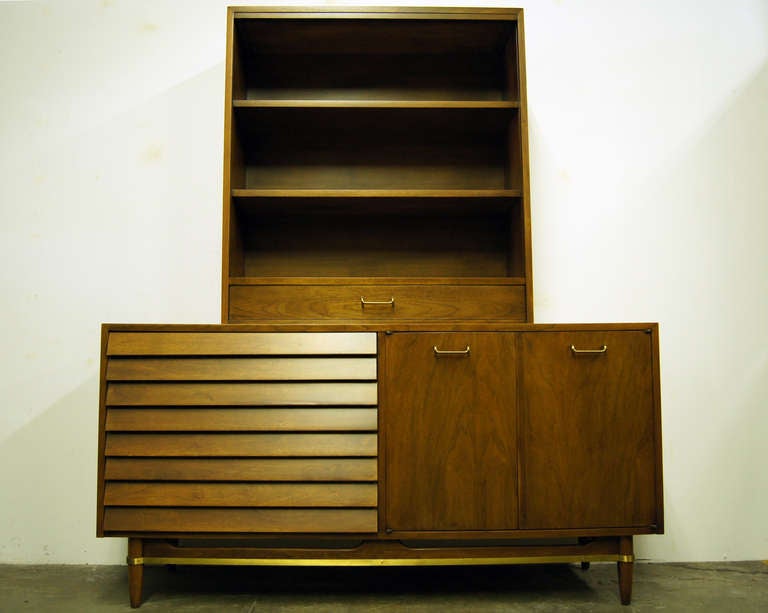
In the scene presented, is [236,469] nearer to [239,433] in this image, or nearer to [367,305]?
[239,433]

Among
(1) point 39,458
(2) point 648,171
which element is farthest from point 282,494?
(2) point 648,171

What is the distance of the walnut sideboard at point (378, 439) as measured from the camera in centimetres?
155

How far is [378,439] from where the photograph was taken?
1569 millimetres

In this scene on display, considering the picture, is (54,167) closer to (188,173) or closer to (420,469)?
(188,173)

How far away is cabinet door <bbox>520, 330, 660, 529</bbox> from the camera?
5.16 feet

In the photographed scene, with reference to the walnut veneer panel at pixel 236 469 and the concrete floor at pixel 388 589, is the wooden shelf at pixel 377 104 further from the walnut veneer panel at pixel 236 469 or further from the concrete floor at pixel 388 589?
the concrete floor at pixel 388 589

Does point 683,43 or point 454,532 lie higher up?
point 683,43

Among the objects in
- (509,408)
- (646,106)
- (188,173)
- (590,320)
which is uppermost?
(646,106)

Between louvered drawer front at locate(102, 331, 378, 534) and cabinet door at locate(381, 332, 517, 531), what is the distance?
72mm

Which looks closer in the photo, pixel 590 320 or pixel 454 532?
pixel 454 532

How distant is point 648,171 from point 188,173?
173 centimetres

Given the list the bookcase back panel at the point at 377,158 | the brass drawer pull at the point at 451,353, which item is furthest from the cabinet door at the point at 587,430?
the bookcase back panel at the point at 377,158

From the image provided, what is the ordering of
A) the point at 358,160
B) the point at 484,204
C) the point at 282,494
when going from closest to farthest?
the point at 282,494 → the point at 484,204 → the point at 358,160

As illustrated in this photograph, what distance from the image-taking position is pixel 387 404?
1.58 metres
